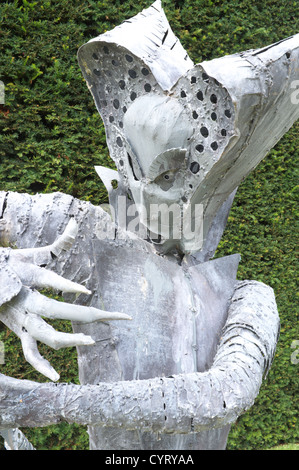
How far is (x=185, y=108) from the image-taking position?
1254mm

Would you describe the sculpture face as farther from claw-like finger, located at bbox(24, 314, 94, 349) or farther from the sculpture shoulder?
claw-like finger, located at bbox(24, 314, 94, 349)

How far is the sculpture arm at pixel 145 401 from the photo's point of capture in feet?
3.63

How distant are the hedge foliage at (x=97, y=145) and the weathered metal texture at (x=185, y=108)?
1.30 metres

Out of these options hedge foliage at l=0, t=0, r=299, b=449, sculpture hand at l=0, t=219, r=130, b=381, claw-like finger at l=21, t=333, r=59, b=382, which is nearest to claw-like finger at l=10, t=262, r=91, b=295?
sculpture hand at l=0, t=219, r=130, b=381

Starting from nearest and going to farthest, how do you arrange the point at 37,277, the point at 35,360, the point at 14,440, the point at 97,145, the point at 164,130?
the point at 35,360, the point at 37,277, the point at 164,130, the point at 14,440, the point at 97,145

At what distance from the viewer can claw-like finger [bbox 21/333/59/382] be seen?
0.91 meters

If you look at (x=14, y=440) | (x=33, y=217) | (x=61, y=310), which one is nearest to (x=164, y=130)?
(x=33, y=217)

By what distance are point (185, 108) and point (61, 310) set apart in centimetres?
57

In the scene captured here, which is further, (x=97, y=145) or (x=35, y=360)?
Result: (x=97, y=145)

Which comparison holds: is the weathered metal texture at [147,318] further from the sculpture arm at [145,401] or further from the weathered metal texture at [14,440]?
the weathered metal texture at [14,440]

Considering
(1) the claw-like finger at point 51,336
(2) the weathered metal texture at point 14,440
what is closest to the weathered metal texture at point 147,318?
(2) the weathered metal texture at point 14,440

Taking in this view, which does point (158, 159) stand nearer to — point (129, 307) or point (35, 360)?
point (129, 307)

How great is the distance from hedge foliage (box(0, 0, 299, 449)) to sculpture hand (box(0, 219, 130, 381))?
65.8 inches

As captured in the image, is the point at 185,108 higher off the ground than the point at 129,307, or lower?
higher
